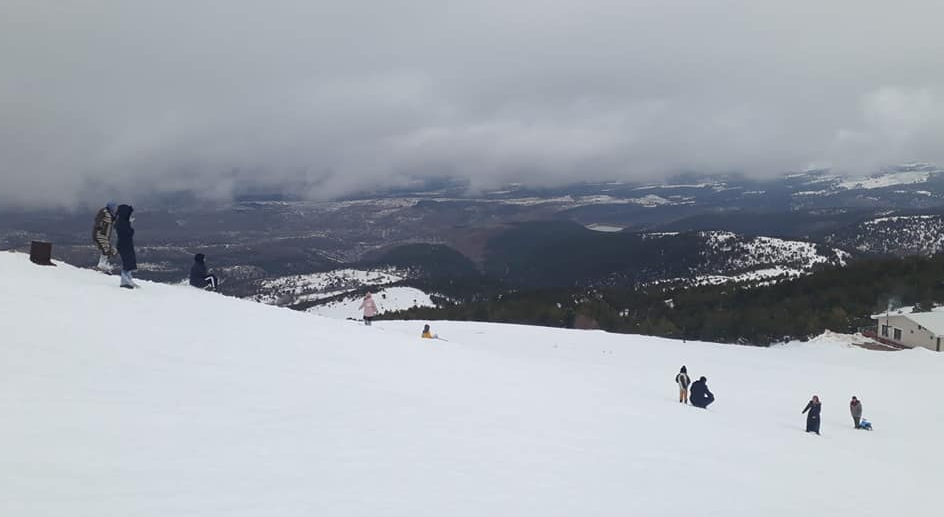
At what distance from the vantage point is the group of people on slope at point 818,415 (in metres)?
15.7

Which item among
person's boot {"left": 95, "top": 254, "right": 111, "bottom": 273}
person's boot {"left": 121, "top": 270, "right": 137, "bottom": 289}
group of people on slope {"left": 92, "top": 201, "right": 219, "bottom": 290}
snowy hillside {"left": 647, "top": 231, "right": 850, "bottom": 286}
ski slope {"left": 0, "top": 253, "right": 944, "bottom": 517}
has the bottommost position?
ski slope {"left": 0, "top": 253, "right": 944, "bottom": 517}

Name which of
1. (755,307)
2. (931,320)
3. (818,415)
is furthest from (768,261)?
(818,415)

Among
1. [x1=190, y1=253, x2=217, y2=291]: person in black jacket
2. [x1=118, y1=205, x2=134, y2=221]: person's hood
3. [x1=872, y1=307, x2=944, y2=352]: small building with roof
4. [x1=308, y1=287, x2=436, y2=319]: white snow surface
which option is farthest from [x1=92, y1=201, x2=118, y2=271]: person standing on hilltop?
[x1=308, y1=287, x2=436, y2=319]: white snow surface

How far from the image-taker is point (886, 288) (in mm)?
73375

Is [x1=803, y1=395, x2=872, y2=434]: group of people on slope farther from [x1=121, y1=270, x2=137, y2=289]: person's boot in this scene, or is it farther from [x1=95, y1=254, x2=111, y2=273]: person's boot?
[x1=95, y1=254, x2=111, y2=273]: person's boot

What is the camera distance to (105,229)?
12.9 m

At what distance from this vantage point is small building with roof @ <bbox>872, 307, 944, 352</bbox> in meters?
44.1

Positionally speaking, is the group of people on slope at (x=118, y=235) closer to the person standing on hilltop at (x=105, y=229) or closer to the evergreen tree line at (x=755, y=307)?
the person standing on hilltop at (x=105, y=229)

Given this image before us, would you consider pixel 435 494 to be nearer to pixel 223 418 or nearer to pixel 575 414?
pixel 223 418

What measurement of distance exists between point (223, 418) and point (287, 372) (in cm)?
277

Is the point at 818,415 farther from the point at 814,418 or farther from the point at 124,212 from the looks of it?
the point at 124,212

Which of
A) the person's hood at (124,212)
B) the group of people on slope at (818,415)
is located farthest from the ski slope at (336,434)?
the person's hood at (124,212)

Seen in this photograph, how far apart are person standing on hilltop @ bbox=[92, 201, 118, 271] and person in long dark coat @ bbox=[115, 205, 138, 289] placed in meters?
0.29

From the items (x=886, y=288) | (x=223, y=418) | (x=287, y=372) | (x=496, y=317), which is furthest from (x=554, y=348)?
(x=886, y=288)
